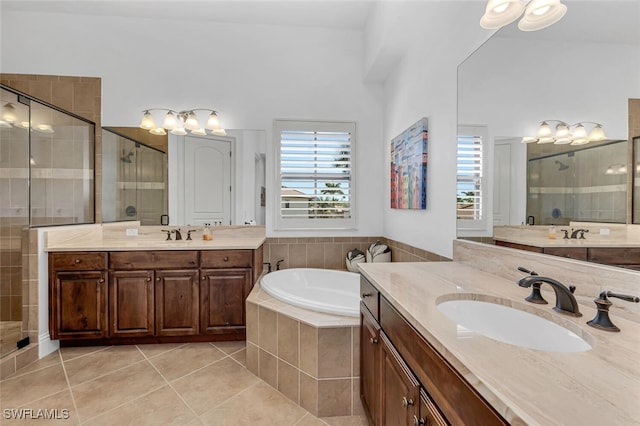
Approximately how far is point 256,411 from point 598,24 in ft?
7.74

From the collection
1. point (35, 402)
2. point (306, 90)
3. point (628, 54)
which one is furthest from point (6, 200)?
point (628, 54)

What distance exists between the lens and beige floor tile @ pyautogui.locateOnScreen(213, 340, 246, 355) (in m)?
2.46

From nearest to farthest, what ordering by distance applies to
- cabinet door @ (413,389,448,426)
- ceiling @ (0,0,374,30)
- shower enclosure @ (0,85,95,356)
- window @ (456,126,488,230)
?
1. cabinet door @ (413,389,448,426)
2. window @ (456,126,488,230)
3. shower enclosure @ (0,85,95,356)
4. ceiling @ (0,0,374,30)

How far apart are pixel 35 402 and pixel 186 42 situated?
3242mm

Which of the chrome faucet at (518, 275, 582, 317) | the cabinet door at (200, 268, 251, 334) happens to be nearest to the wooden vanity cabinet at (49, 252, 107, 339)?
the cabinet door at (200, 268, 251, 334)

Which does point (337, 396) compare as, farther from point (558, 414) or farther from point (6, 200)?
point (6, 200)

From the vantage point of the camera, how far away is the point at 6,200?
2572 millimetres

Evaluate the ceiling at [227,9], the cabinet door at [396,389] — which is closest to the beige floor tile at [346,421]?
the cabinet door at [396,389]

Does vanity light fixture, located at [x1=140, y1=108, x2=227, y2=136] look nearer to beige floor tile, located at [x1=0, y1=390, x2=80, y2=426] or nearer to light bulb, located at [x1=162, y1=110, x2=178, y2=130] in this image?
light bulb, located at [x1=162, y1=110, x2=178, y2=130]

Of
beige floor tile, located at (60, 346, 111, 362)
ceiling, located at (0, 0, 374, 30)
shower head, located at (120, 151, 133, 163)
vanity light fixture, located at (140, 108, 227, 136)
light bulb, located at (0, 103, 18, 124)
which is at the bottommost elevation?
beige floor tile, located at (60, 346, 111, 362)

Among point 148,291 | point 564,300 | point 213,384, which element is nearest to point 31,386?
point 148,291

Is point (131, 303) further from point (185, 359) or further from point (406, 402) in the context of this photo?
point (406, 402)

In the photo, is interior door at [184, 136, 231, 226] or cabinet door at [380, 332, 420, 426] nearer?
cabinet door at [380, 332, 420, 426]

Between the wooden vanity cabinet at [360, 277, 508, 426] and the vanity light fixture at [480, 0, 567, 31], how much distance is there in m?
1.26
